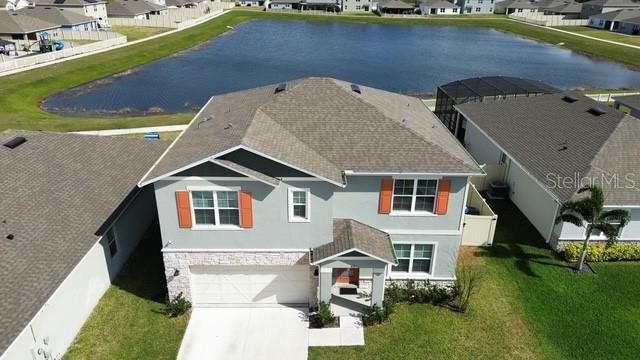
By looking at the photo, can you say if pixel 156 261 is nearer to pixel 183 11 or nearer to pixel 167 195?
pixel 167 195

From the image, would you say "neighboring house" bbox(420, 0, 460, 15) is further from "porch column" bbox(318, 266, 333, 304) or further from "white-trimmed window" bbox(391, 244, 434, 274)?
"porch column" bbox(318, 266, 333, 304)

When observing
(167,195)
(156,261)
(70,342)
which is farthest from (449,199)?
(70,342)

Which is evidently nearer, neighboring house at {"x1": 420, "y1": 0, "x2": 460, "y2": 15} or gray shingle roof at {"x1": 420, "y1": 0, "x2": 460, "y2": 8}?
neighboring house at {"x1": 420, "y1": 0, "x2": 460, "y2": 15}

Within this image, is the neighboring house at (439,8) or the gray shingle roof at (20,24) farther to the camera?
the neighboring house at (439,8)

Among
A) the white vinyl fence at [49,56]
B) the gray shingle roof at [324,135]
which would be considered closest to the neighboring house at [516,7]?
the white vinyl fence at [49,56]

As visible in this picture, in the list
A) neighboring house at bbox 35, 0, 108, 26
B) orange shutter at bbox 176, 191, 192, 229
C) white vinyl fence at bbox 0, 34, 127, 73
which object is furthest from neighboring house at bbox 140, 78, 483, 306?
neighboring house at bbox 35, 0, 108, 26

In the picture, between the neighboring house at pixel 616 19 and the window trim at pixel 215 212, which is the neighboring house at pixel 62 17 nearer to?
the window trim at pixel 215 212
